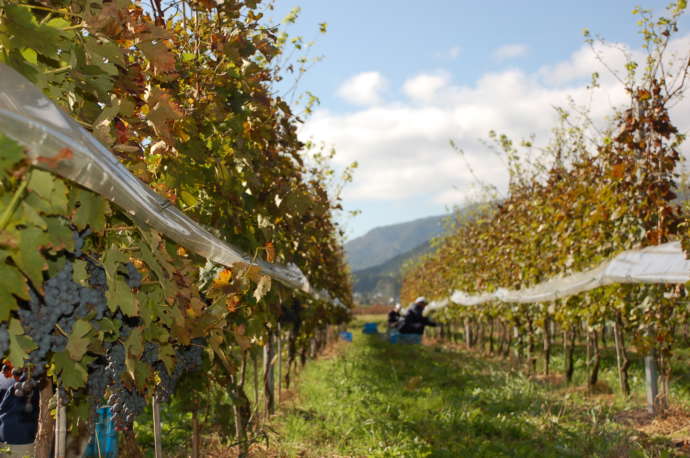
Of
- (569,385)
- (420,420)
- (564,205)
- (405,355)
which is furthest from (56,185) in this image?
(405,355)

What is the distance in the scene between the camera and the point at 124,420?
2.74m

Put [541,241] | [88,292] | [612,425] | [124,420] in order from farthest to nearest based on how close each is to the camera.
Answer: [541,241] < [612,425] < [124,420] < [88,292]

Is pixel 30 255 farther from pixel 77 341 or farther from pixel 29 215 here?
pixel 77 341

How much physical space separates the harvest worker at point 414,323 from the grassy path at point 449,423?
7471 mm

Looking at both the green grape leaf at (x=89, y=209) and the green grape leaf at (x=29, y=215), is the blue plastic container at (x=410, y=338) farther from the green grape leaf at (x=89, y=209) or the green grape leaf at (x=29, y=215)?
the green grape leaf at (x=29, y=215)

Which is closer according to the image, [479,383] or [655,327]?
[655,327]

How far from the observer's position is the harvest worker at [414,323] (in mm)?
17938

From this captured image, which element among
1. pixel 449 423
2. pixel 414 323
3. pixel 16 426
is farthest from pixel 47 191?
pixel 414 323

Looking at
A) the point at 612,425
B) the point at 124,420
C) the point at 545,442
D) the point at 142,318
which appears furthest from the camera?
the point at 612,425

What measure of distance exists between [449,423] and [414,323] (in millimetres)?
11465

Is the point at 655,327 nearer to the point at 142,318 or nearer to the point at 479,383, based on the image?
the point at 479,383

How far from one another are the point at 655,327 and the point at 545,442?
240 cm

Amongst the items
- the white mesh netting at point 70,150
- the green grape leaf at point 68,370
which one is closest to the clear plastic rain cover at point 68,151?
the white mesh netting at point 70,150

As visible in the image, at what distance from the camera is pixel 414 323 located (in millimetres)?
18266
